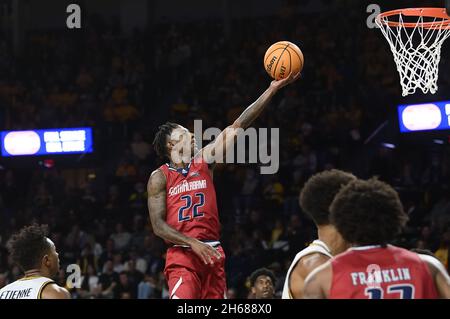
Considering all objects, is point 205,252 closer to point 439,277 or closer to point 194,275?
point 194,275

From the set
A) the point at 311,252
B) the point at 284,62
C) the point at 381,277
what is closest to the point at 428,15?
the point at 284,62

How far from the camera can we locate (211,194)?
5652 mm

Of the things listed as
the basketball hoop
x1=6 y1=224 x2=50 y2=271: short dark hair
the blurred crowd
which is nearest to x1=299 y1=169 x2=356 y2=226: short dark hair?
x1=6 y1=224 x2=50 y2=271: short dark hair

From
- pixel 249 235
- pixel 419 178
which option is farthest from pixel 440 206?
pixel 249 235

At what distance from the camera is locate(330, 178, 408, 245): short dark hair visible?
318cm

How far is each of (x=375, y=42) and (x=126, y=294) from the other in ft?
19.8

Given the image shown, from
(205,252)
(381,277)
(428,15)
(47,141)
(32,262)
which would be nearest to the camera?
(381,277)

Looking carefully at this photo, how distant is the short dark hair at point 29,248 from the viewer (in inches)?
172

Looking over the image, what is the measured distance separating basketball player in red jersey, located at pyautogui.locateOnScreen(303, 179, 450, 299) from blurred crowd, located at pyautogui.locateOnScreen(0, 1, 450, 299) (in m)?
6.77

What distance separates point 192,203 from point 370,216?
99.6 inches

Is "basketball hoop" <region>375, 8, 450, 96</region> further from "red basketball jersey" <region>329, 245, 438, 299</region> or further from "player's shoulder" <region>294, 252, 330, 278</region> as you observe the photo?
"red basketball jersey" <region>329, 245, 438, 299</region>

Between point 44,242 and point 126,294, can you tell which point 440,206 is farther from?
point 44,242

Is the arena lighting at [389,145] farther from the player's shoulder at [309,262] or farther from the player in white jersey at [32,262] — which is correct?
the player's shoulder at [309,262]

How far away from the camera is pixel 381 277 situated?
3115 mm
